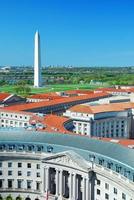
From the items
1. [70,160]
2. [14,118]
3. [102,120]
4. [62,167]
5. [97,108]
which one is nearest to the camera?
[70,160]

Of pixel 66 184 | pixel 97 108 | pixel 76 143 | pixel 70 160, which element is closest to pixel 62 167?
pixel 70 160

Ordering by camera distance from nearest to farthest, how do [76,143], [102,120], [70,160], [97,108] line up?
[70,160], [76,143], [102,120], [97,108]

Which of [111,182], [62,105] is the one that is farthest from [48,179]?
[62,105]

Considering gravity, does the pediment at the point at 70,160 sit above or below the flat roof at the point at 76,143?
below

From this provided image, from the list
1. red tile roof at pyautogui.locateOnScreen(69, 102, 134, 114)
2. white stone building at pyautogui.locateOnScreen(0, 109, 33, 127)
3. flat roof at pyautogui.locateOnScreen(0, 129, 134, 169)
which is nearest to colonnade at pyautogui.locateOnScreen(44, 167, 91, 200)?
flat roof at pyautogui.locateOnScreen(0, 129, 134, 169)

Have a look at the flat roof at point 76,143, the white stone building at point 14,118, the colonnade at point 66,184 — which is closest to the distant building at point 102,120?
the white stone building at point 14,118

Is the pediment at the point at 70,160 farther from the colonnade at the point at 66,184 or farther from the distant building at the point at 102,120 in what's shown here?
the distant building at the point at 102,120

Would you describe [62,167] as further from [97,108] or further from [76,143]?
[97,108]

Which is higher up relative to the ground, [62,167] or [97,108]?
[97,108]

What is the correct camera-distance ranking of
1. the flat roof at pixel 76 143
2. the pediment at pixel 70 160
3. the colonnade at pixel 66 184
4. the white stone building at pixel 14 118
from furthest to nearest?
the white stone building at pixel 14 118 < the colonnade at pixel 66 184 < the pediment at pixel 70 160 < the flat roof at pixel 76 143

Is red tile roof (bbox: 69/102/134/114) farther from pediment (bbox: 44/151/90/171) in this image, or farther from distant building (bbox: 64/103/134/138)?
pediment (bbox: 44/151/90/171)
